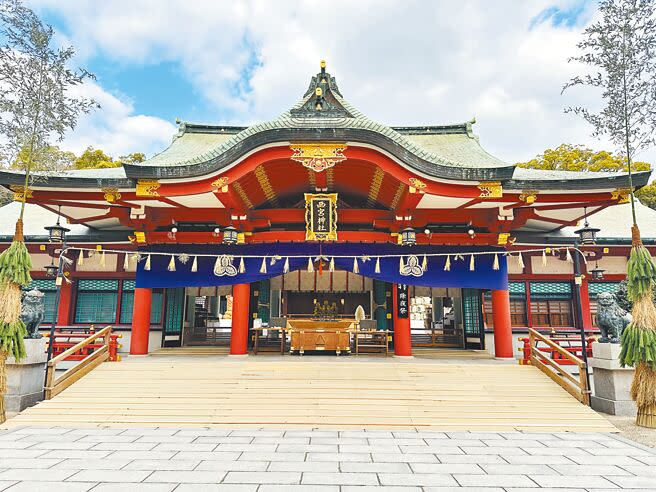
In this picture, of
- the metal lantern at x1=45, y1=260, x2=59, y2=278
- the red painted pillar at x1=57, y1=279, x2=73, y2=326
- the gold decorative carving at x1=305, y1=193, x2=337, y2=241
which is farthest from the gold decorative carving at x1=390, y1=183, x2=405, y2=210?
the red painted pillar at x1=57, y1=279, x2=73, y2=326

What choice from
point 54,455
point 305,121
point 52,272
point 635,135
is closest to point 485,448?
point 54,455

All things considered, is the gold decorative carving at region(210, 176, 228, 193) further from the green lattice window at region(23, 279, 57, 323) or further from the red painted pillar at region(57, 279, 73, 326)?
the green lattice window at region(23, 279, 57, 323)

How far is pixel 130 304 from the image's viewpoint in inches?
→ 547

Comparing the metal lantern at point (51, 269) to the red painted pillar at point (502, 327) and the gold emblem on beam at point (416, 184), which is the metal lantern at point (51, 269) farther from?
the red painted pillar at point (502, 327)

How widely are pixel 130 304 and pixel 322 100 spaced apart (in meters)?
10.1

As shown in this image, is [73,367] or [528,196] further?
[528,196]

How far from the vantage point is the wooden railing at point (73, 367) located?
318 inches

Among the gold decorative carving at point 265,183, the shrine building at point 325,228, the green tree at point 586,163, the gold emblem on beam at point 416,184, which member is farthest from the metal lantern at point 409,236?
the green tree at point 586,163

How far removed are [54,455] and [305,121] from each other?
8.63m

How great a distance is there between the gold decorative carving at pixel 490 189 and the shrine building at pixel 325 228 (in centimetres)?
3

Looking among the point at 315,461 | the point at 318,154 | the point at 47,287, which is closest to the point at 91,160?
the point at 47,287

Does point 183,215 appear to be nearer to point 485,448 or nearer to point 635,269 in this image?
point 485,448

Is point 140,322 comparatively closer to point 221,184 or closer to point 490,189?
point 221,184

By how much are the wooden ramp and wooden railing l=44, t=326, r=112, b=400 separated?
0.20m
